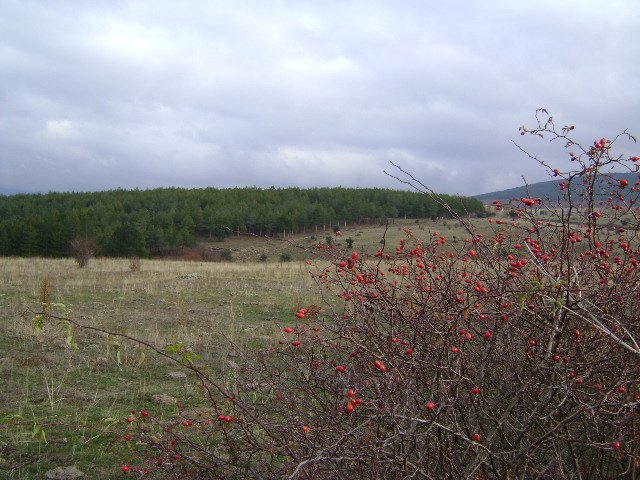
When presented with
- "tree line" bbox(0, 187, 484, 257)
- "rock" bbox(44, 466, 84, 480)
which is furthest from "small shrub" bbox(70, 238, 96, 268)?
"rock" bbox(44, 466, 84, 480)

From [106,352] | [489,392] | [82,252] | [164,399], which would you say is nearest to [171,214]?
[82,252]

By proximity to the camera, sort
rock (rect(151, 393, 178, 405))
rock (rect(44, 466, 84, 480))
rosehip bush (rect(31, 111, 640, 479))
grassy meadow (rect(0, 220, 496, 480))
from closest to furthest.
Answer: rosehip bush (rect(31, 111, 640, 479)) < rock (rect(44, 466, 84, 480)) < grassy meadow (rect(0, 220, 496, 480)) < rock (rect(151, 393, 178, 405))

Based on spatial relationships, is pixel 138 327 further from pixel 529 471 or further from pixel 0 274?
pixel 0 274

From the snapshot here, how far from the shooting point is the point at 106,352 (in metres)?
7.43

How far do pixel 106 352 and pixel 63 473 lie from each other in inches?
150

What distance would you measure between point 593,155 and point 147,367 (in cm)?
584

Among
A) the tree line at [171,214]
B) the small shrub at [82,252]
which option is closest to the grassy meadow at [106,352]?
the tree line at [171,214]

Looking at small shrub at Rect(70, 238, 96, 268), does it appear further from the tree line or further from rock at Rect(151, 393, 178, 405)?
rock at Rect(151, 393, 178, 405)

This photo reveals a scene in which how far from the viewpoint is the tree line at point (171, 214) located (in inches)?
1825

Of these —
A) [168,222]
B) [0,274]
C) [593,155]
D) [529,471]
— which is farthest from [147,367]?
[168,222]

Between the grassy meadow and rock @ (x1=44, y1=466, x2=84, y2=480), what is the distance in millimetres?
82

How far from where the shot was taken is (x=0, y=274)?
18062 millimetres

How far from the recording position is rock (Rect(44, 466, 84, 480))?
12.3ft

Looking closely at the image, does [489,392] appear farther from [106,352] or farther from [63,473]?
[106,352]
